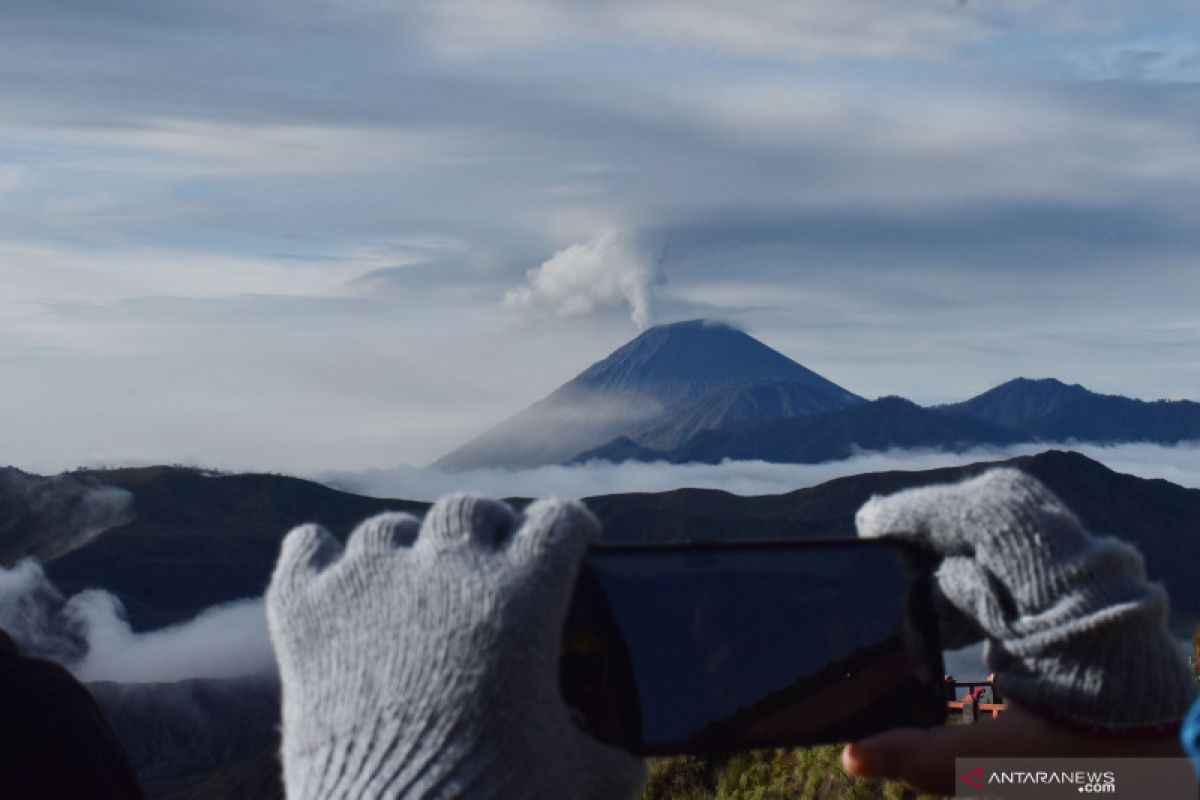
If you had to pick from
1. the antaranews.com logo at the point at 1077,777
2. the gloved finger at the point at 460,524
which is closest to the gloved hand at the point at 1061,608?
the antaranews.com logo at the point at 1077,777

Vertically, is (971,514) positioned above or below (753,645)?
above

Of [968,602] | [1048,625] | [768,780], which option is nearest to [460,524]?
[968,602]

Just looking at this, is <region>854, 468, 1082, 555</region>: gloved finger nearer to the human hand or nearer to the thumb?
the human hand

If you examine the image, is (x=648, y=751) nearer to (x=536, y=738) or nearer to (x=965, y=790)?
(x=536, y=738)

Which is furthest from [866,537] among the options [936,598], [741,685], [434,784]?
[434,784]

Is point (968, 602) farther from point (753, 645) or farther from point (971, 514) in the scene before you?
point (753, 645)

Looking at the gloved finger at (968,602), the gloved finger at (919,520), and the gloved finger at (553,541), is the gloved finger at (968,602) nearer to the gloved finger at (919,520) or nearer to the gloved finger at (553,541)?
the gloved finger at (919,520)

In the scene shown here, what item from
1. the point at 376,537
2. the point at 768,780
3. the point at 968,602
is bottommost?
the point at 768,780
